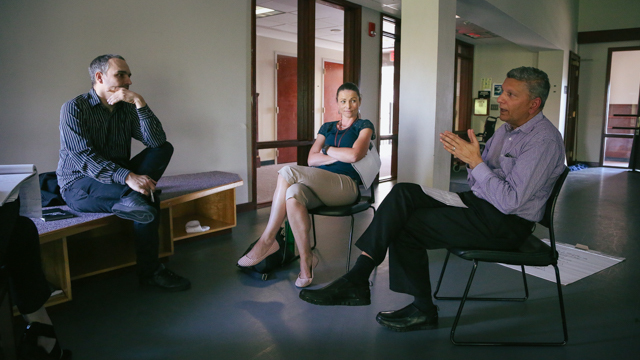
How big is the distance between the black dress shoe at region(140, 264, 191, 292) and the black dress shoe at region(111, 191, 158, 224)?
1.13 feet

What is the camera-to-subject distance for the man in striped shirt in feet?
8.31

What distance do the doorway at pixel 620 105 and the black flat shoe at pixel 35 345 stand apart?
9.62 metres

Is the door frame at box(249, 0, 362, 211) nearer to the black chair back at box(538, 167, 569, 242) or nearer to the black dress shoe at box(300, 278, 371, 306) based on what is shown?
the black dress shoe at box(300, 278, 371, 306)

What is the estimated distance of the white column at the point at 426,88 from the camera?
374 centimetres

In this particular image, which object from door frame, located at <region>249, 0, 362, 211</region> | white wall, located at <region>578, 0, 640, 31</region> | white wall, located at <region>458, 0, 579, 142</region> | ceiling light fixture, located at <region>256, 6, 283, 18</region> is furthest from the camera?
white wall, located at <region>578, 0, 640, 31</region>

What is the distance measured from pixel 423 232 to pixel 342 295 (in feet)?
1.57

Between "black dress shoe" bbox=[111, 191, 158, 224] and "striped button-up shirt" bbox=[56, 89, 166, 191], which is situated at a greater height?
"striped button-up shirt" bbox=[56, 89, 166, 191]

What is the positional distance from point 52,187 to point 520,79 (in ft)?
9.00

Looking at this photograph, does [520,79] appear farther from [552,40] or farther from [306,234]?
[552,40]

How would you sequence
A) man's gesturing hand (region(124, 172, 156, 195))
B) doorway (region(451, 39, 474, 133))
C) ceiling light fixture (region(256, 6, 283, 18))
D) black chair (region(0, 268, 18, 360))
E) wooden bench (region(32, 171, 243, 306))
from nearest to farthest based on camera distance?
black chair (region(0, 268, 18, 360))
wooden bench (region(32, 171, 243, 306))
man's gesturing hand (region(124, 172, 156, 195))
ceiling light fixture (region(256, 6, 283, 18))
doorway (region(451, 39, 474, 133))

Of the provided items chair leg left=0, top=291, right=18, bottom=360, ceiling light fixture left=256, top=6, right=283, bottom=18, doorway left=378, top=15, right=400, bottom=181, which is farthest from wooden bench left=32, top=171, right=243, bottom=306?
doorway left=378, top=15, right=400, bottom=181

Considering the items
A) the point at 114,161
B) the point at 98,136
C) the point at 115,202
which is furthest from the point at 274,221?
the point at 98,136

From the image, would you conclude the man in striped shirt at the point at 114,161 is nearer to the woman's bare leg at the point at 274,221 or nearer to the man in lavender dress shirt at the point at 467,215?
the woman's bare leg at the point at 274,221

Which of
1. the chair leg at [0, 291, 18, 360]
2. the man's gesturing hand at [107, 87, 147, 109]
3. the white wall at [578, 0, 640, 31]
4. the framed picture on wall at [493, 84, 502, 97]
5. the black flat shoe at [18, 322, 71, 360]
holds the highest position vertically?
the white wall at [578, 0, 640, 31]
